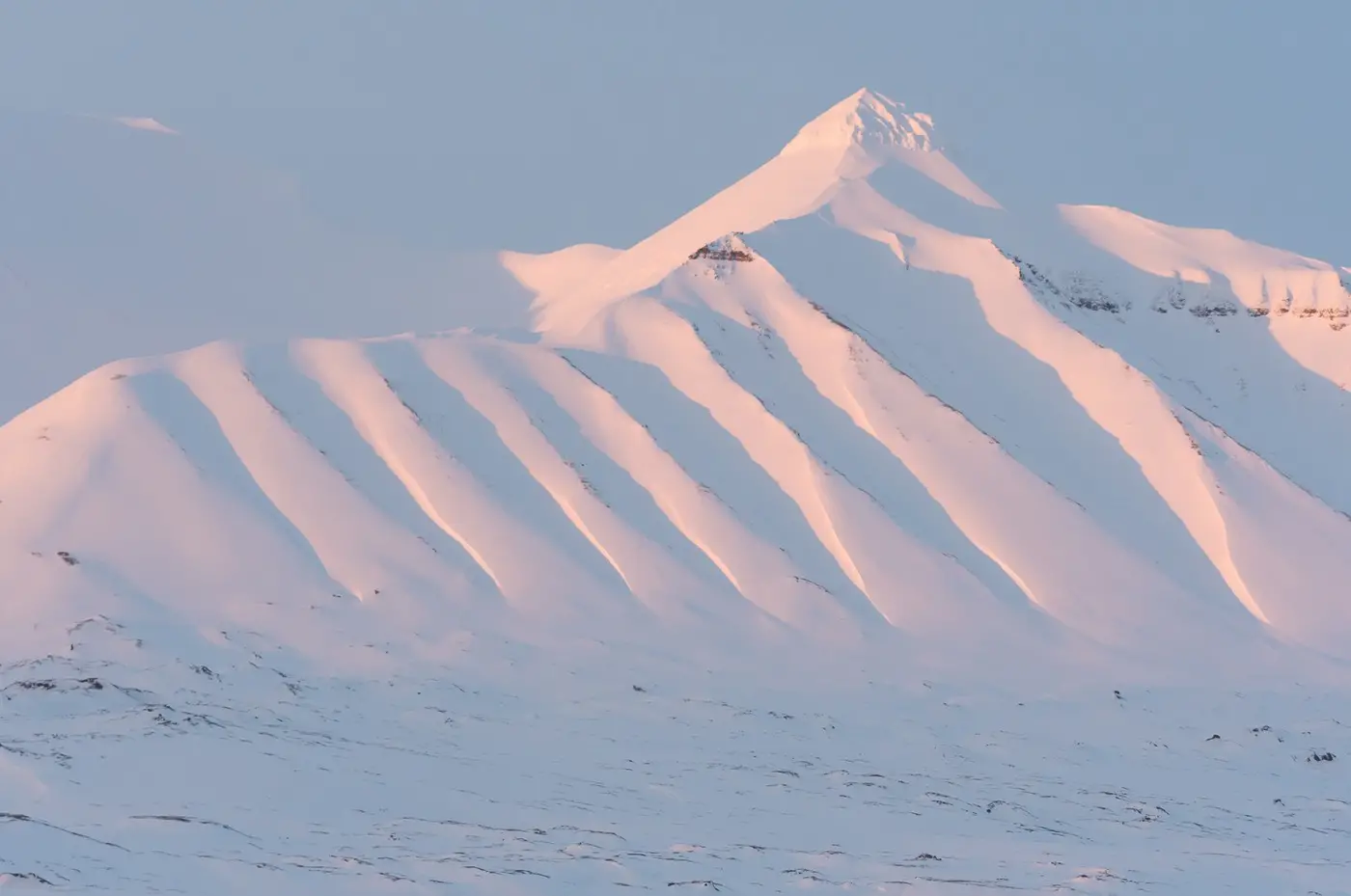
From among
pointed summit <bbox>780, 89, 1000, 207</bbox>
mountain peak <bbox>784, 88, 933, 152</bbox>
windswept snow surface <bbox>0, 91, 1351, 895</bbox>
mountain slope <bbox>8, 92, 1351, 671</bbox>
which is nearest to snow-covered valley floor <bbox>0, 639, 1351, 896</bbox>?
windswept snow surface <bbox>0, 91, 1351, 895</bbox>

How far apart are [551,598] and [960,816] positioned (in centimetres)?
2169

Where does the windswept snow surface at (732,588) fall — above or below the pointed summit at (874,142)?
below

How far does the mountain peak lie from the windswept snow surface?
1674 cm

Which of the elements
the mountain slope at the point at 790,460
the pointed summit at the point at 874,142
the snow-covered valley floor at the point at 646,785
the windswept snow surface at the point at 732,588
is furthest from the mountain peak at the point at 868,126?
the snow-covered valley floor at the point at 646,785

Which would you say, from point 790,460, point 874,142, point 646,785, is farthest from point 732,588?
point 874,142

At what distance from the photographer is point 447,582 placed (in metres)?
60.1

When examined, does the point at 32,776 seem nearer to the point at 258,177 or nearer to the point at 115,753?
the point at 115,753

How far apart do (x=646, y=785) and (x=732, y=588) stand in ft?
61.3

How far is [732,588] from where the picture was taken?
6269 centimetres

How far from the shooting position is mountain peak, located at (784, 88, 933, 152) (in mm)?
110250

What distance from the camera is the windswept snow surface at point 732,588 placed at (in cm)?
3944

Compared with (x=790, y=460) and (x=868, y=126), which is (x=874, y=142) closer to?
(x=868, y=126)

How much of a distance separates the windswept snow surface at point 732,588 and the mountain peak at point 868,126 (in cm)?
1674

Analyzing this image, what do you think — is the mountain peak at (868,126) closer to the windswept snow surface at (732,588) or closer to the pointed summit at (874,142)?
the pointed summit at (874,142)
